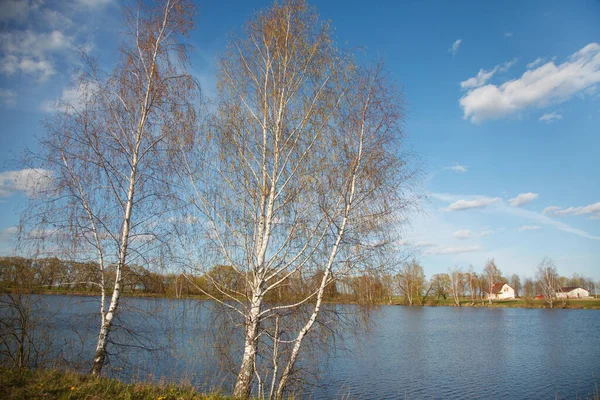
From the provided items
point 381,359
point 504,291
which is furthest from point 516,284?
point 381,359

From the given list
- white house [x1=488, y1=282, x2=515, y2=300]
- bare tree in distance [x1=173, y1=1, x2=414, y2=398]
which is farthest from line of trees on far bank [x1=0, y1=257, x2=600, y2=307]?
white house [x1=488, y1=282, x2=515, y2=300]

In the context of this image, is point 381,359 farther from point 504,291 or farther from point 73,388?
point 504,291

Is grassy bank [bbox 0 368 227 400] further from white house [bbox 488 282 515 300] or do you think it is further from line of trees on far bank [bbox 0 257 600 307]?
white house [bbox 488 282 515 300]

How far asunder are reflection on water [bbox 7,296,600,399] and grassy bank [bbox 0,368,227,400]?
111cm


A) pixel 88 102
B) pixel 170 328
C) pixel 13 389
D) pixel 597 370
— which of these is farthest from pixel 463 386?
pixel 88 102

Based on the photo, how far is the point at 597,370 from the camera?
67.7 ft

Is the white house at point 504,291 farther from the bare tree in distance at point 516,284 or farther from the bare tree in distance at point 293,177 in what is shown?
the bare tree in distance at point 293,177

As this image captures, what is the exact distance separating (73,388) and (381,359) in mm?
17915

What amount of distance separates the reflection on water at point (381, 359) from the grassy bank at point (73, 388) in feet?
3.65

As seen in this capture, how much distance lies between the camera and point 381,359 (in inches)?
811

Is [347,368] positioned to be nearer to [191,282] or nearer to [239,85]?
[191,282]

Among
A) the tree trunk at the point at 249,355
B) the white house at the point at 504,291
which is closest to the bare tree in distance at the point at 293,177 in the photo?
the tree trunk at the point at 249,355

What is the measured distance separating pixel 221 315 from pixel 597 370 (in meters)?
23.6

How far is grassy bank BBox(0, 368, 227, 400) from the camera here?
5.77 m
